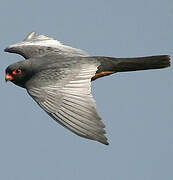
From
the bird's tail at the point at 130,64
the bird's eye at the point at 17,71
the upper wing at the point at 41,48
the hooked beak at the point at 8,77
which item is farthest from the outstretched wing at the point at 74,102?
the upper wing at the point at 41,48

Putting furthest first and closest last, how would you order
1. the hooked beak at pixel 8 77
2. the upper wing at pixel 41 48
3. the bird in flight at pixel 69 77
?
the upper wing at pixel 41 48, the hooked beak at pixel 8 77, the bird in flight at pixel 69 77

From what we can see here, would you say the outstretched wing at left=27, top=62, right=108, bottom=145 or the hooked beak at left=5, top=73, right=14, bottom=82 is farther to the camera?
the hooked beak at left=5, top=73, right=14, bottom=82

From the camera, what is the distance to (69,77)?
29.8ft

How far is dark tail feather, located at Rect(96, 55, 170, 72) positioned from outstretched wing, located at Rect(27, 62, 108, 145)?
614 millimetres

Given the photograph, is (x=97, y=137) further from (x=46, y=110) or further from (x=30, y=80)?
(x=30, y=80)

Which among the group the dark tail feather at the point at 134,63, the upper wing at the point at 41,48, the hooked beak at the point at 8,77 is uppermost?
the upper wing at the point at 41,48

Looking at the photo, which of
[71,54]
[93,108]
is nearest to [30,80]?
[71,54]

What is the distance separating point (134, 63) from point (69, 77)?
5.42ft

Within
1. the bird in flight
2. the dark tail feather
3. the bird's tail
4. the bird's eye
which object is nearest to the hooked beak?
the bird in flight

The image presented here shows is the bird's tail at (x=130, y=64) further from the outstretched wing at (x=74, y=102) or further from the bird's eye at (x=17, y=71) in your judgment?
the bird's eye at (x=17, y=71)

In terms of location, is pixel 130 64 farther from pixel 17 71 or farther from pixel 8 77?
pixel 8 77

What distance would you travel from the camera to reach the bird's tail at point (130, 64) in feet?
33.5

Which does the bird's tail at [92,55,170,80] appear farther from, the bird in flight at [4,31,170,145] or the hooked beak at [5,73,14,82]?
the hooked beak at [5,73,14,82]

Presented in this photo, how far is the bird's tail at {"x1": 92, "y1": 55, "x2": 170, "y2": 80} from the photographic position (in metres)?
10.2
